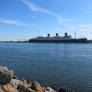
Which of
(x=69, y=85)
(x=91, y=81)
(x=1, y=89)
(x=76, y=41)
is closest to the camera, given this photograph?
(x=1, y=89)

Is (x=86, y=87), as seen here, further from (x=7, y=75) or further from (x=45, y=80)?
(x=7, y=75)

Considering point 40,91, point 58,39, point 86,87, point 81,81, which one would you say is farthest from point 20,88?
point 58,39

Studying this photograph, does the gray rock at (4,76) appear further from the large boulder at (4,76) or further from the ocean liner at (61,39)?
the ocean liner at (61,39)

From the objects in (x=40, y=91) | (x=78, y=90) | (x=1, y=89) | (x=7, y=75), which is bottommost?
(x=78, y=90)

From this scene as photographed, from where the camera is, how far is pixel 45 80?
10.5m

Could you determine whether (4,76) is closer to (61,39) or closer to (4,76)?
(4,76)

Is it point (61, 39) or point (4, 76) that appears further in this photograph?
point (61, 39)

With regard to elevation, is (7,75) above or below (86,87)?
above

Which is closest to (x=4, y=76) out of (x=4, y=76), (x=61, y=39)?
(x=4, y=76)

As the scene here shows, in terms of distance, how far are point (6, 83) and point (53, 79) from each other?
5.61 meters

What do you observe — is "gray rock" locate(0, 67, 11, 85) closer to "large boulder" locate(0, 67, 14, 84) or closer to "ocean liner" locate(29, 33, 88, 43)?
"large boulder" locate(0, 67, 14, 84)

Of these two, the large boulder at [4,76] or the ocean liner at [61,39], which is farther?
the ocean liner at [61,39]

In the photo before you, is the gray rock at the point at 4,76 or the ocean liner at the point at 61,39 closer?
the gray rock at the point at 4,76

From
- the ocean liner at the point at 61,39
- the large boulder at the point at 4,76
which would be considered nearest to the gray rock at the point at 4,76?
the large boulder at the point at 4,76
